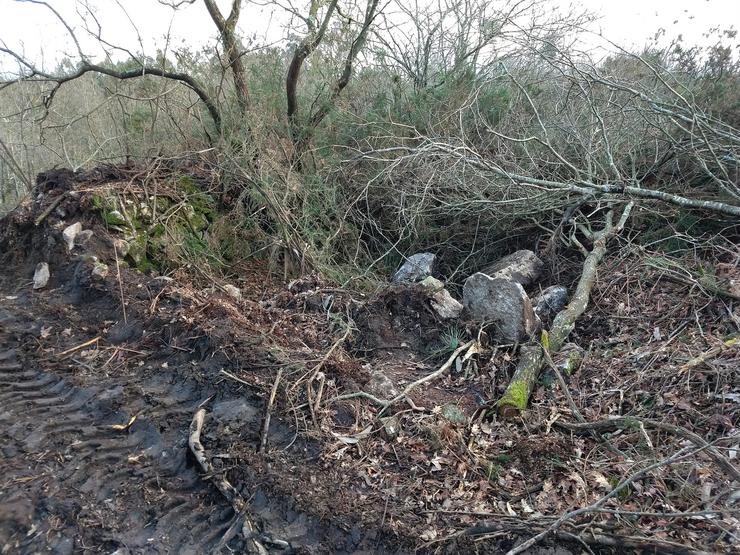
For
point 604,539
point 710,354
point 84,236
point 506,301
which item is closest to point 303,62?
point 84,236

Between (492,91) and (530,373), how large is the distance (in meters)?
5.24

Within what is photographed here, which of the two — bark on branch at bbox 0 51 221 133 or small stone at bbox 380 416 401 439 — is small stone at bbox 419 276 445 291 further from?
bark on branch at bbox 0 51 221 133

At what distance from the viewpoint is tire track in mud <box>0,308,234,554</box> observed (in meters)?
3.00

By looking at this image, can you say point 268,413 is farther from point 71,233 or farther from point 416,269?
point 71,233

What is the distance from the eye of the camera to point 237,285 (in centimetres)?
638

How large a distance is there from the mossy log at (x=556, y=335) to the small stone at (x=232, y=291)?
2.91 m

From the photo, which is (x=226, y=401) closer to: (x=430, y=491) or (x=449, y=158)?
(x=430, y=491)

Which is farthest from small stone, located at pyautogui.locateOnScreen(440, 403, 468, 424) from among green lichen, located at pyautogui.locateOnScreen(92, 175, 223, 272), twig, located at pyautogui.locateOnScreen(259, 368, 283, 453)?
green lichen, located at pyautogui.locateOnScreen(92, 175, 223, 272)

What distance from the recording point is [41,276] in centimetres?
561

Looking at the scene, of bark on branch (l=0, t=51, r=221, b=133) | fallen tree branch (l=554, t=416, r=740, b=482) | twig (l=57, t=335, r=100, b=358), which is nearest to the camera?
fallen tree branch (l=554, t=416, r=740, b=482)

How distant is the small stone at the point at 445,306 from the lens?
215 inches

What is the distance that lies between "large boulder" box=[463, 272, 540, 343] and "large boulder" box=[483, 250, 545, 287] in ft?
2.63

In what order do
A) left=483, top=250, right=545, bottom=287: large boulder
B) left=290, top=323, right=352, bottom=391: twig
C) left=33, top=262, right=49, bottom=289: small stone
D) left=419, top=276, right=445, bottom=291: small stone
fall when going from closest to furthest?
left=290, top=323, right=352, bottom=391: twig
left=33, top=262, right=49, bottom=289: small stone
left=419, top=276, right=445, bottom=291: small stone
left=483, top=250, right=545, bottom=287: large boulder

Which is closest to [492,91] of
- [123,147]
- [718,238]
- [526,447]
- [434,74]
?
[434,74]
